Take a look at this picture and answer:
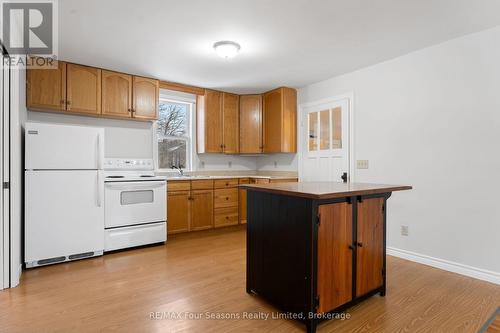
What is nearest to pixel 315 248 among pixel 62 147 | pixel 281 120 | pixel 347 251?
pixel 347 251

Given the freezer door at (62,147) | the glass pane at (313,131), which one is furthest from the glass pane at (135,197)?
the glass pane at (313,131)

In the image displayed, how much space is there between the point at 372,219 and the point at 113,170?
345cm

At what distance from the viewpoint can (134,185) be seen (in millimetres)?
3566

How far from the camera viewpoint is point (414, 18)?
2473 mm

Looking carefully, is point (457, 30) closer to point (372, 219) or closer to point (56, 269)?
point (372, 219)

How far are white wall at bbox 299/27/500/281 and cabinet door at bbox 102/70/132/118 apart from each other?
3194mm

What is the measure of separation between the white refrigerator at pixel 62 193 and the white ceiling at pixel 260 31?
1.02 m

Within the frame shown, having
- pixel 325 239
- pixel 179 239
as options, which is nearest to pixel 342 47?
pixel 325 239

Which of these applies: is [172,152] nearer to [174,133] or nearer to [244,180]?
[174,133]

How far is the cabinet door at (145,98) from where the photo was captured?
3.96m

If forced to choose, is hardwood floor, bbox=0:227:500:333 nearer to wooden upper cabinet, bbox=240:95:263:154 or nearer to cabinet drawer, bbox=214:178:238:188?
cabinet drawer, bbox=214:178:238:188

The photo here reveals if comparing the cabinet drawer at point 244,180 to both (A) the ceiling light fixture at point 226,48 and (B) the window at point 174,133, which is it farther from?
(A) the ceiling light fixture at point 226,48

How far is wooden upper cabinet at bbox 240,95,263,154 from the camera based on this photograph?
4.98 metres

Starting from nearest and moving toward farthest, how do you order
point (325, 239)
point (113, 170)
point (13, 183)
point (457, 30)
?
point (325, 239) < point (13, 183) < point (457, 30) < point (113, 170)
